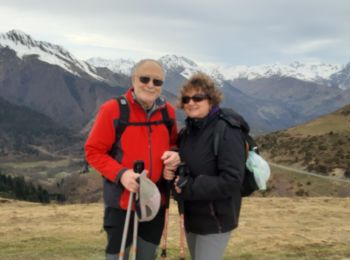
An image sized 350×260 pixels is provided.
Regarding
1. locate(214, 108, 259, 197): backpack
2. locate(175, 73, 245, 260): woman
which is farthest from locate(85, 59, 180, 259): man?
locate(214, 108, 259, 197): backpack

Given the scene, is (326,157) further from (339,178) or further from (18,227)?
(18,227)

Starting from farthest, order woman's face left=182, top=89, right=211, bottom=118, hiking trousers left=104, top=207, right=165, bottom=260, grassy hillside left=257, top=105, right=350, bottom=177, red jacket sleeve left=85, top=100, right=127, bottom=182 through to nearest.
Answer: grassy hillside left=257, top=105, right=350, bottom=177, hiking trousers left=104, top=207, right=165, bottom=260, woman's face left=182, top=89, right=211, bottom=118, red jacket sleeve left=85, top=100, right=127, bottom=182

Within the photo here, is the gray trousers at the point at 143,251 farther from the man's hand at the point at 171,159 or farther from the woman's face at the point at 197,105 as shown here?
the woman's face at the point at 197,105

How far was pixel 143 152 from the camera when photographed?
5.77m

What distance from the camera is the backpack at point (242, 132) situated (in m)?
5.57

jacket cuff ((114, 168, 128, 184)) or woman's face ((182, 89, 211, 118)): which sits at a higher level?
woman's face ((182, 89, 211, 118))

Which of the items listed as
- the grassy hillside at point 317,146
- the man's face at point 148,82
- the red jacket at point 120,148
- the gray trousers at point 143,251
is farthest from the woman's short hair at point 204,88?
the grassy hillside at point 317,146

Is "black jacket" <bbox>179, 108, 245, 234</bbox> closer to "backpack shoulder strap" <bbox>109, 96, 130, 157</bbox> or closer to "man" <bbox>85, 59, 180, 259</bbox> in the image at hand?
"man" <bbox>85, 59, 180, 259</bbox>

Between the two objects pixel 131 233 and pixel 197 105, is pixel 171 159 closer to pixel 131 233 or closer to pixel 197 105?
pixel 197 105

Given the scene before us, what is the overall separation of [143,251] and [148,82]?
7.09ft

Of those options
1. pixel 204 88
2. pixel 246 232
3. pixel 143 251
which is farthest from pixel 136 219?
pixel 246 232

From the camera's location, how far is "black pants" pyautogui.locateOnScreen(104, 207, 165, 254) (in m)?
5.86

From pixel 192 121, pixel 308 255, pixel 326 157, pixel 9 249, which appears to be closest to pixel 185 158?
pixel 192 121

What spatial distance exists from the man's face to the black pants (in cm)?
140
